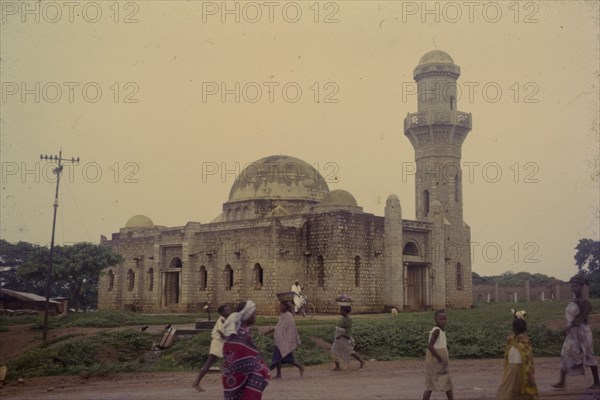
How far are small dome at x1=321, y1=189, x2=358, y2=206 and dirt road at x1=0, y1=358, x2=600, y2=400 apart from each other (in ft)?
54.2

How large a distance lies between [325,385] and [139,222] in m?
31.5

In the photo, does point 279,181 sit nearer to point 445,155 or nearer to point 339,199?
point 339,199

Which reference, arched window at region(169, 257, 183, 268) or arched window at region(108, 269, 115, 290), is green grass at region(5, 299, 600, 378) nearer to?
arched window at region(169, 257, 183, 268)

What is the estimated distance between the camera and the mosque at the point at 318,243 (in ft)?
99.6

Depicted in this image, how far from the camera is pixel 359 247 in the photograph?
30453 mm

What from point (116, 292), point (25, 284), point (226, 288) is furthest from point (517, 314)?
point (25, 284)

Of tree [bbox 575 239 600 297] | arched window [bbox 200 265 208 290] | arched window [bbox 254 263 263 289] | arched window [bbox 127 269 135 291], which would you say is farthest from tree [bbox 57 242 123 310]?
tree [bbox 575 239 600 297]

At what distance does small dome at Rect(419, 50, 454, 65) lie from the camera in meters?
35.5

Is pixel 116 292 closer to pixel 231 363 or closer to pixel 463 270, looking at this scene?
pixel 463 270

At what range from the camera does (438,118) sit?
35.4 meters

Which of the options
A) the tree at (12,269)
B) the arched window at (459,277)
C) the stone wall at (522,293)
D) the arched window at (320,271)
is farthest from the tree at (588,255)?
the tree at (12,269)

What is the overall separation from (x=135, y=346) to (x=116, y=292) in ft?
72.9

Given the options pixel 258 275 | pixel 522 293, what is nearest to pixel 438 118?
pixel 258 275

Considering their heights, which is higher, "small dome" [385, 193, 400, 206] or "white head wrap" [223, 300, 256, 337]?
"small dome" [385, 193, 400, 206]
